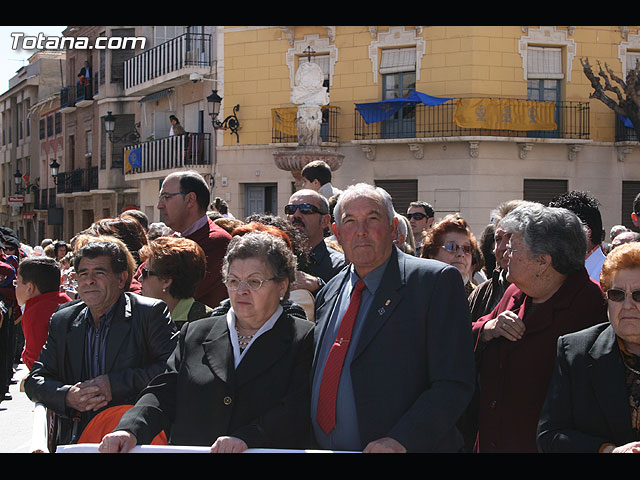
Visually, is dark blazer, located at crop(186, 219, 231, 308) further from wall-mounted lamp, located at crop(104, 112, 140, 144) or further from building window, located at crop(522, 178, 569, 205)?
wall-mounted lamp, located at crop(104, 112, 140, 144)

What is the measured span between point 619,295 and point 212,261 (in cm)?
297

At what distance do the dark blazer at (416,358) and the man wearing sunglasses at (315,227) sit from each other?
1.87 metres

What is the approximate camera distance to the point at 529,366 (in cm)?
352

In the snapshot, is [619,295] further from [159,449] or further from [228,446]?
[159,449]

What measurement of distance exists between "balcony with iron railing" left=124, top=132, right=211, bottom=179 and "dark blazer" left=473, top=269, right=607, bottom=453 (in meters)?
21.8

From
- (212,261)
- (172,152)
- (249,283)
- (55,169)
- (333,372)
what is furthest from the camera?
(55,169)

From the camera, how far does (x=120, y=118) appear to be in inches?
1282

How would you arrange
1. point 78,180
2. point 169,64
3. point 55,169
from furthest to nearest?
point 55,169 < point 78,180 < point 169,64

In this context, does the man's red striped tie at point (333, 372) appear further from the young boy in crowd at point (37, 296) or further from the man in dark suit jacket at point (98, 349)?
the young boy in crowd at point (37, 296)

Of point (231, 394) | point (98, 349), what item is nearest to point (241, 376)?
point (231, 394)

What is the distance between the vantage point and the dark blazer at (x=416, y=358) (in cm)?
321

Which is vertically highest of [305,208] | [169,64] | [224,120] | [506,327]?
[169,64]
